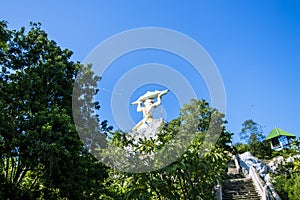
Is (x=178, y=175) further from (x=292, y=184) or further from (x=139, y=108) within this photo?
(x=139, y=108)

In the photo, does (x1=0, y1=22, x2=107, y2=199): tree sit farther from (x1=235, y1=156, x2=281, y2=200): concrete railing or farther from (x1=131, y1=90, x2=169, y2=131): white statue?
(x1=131, y1=90, x2=169, y2=131): white statue

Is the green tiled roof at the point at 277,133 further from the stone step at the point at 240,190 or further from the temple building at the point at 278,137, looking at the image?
the stone step at the point at 240,190

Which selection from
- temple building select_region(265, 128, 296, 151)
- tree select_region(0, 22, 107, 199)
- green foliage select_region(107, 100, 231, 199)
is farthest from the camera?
temple building select_region(265, 128, 296, 151)

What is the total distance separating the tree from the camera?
7375 mm

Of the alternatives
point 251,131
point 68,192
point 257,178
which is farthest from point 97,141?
point 251,131

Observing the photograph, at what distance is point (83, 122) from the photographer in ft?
32.1

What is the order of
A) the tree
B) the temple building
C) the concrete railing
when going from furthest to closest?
the temple building < the concrete railing < the tree

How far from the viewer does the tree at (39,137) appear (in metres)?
7.38

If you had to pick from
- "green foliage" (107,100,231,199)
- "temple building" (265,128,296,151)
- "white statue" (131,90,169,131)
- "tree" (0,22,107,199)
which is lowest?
"green foliage" (107,100,231,199)

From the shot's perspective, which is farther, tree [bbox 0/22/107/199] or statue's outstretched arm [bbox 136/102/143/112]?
statue's outstretched arm [bbox 136/102/143/112]

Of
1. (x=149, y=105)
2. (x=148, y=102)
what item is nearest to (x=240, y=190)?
(x=149, y=105)

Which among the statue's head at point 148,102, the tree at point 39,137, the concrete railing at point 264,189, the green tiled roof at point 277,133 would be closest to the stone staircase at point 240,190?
the concrete railing at point 264,189

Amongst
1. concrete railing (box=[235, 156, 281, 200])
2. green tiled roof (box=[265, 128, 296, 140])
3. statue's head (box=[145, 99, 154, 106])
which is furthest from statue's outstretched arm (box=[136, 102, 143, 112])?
Result: green tiled roof (box=[265, 128, 296, 140])

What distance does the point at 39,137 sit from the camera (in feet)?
23.9
